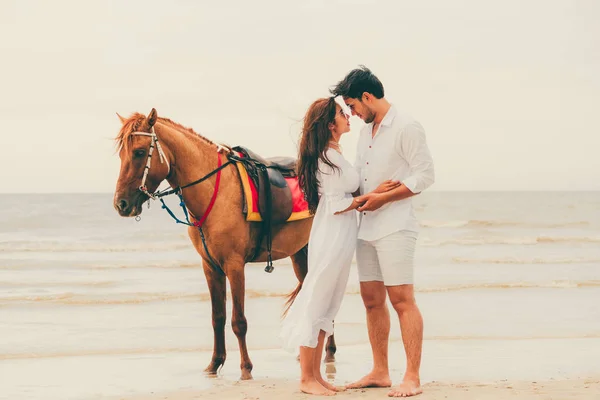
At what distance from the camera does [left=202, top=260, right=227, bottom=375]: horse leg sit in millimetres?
6059

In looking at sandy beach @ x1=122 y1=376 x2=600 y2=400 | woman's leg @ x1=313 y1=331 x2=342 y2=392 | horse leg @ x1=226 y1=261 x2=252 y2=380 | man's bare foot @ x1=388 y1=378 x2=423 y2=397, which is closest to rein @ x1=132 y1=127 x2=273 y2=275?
horse leg @ x1=226 y1=261 x2=252 y2=380

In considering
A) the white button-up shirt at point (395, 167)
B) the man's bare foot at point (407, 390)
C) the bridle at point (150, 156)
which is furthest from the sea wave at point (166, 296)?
the white button-up shirt at point (395, 167)

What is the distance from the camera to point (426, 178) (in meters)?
4.55

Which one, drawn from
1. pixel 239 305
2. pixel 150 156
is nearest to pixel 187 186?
pixel 150 156

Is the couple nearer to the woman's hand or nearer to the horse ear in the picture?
the woman's hand

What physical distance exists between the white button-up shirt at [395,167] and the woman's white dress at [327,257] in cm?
11

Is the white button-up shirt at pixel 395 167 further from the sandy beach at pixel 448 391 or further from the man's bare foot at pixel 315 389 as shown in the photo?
the sandy beach at pixel 448 391

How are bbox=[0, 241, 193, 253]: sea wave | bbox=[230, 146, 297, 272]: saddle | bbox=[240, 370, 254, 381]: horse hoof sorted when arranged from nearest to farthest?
1. bbox=[240, 370, 254, 381]: horse hoof
2. bbox=[230, 146, 297, 272]: saddle
3. bbox=[0, 241, 193, 253]: sea wave

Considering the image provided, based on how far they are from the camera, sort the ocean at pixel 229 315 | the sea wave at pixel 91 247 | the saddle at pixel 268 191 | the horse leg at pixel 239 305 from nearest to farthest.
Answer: the horse leg at pixel 239 305
the saddle at pixel 268 191
the ocean at pixel 229 315
the sea wave at pixel 91 247

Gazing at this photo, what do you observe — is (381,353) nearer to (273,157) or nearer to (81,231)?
(273,157)

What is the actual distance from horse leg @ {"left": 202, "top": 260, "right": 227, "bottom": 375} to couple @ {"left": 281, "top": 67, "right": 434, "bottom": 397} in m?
1.28

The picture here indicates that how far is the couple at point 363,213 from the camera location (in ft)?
15.1

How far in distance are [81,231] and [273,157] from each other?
2329cm

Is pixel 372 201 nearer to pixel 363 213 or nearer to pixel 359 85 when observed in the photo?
pixel 363 213
